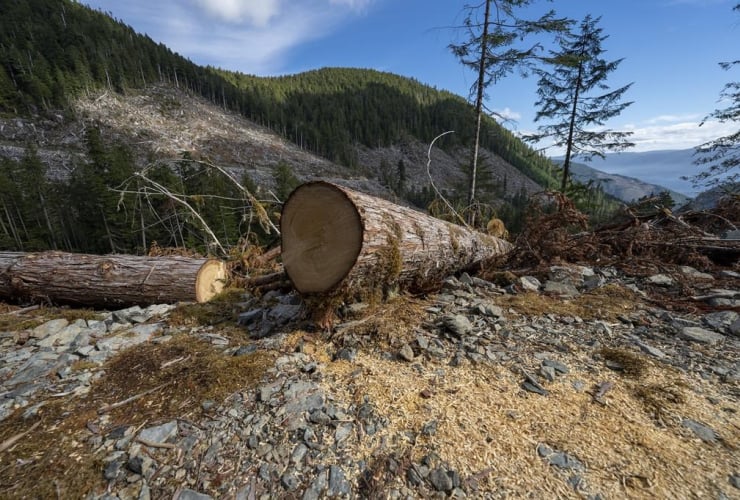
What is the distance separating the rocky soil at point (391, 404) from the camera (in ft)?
6.02

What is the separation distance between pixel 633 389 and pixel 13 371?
5.71 m

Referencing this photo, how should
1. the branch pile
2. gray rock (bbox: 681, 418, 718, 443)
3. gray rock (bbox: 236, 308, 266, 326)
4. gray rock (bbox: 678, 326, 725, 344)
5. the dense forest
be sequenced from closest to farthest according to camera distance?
gray rock (bbox: 681, 418, 718, 443) → gray rock (bbox: 678, 326, 725, 344) → gray rock (bbox: 236, 308, 266, 326) → the branch pile → the dense forest

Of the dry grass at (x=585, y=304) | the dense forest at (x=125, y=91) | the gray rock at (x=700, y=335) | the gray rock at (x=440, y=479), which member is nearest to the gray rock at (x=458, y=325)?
the dry grass at (x=585, y=304)

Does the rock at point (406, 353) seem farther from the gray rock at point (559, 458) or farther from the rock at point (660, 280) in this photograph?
the rock at point (660, 280)

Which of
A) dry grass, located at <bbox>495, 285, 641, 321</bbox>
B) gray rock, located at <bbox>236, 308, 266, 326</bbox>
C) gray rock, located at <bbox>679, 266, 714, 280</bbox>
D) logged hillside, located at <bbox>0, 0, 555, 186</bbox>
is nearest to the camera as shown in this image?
dry grass, located at <bbox>495, 285, 641, 321</bbox>

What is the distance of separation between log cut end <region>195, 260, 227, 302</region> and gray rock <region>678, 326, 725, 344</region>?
20.8ft

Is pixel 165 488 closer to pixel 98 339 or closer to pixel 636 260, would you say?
pixel 98 339

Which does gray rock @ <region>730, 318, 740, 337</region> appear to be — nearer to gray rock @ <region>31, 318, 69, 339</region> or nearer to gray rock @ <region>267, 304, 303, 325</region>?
gray rock @ <region>267, 304, 303, 325</region>

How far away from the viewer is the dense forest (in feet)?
84.4

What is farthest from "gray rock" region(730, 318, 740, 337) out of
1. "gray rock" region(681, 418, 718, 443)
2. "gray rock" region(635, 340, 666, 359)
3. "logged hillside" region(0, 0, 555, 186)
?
"logged hillside" region(0, 0, 555, 186)

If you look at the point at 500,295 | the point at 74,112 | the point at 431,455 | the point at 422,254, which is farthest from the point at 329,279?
the point at 74,112

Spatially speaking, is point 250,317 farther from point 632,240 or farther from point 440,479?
point 632,240

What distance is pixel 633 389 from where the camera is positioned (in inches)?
96.6

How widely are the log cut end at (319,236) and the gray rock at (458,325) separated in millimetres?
1232
